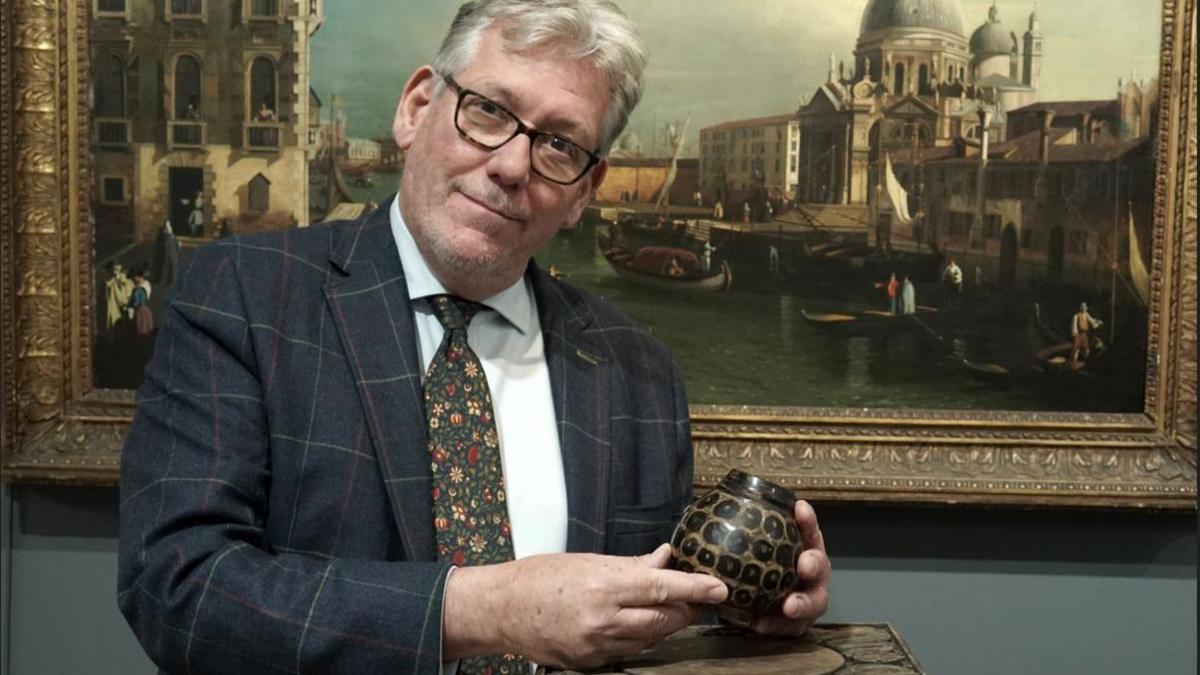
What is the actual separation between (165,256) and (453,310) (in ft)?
3.75

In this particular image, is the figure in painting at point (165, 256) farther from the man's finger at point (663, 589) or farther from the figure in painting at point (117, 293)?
the man's finger at point (663, 589)

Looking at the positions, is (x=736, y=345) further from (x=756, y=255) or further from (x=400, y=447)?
(x=400, y=447)

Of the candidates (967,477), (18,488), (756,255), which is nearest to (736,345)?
(756,255)

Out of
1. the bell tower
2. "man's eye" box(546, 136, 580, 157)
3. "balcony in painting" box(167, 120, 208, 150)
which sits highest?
the bell tower

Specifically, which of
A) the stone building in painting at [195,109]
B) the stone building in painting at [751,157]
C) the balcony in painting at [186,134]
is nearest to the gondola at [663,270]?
the stone building in painting at [751,157]

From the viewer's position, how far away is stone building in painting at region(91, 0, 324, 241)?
2986 mm

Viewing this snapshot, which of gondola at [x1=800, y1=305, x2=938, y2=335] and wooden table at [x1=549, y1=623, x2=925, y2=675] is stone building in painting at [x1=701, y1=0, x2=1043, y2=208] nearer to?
gondola at [x1=800, y1=305, x2=938, y2=335]

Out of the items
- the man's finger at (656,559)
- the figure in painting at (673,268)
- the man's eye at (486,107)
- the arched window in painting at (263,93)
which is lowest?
the man's finger at (656,559)

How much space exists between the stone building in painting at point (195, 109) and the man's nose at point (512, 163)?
105 centimetres

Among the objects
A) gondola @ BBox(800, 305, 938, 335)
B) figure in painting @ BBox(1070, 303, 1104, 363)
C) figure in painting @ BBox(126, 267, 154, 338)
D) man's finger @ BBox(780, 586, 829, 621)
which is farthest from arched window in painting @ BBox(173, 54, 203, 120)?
figure in painting @ BBox(1070, 303, 1104, 363)

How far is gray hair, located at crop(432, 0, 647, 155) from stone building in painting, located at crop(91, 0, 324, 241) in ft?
3.02

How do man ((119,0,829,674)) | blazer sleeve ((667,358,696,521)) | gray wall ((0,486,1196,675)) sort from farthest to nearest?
1. gray wall ((0,486,1196,675))
2. blazer sleeve ((667,358,696,521))
3. man ((119,0,829,674))

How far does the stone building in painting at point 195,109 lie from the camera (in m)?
2.99

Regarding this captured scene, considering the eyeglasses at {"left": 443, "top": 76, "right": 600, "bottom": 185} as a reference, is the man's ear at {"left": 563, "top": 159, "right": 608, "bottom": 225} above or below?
below
